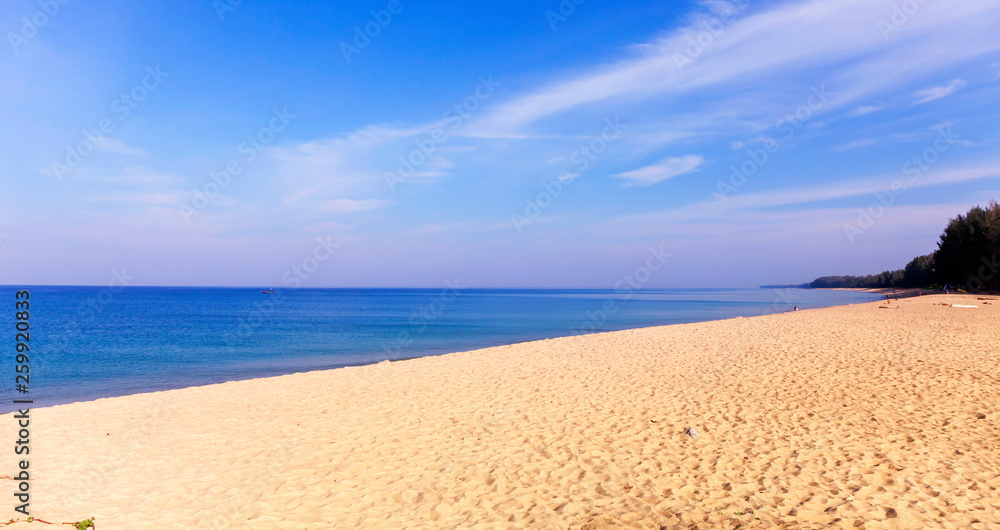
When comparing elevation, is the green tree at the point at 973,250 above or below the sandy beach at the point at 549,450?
above

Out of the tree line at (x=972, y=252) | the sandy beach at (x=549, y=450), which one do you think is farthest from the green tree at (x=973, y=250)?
the sandy beach at (x=549, y=450)

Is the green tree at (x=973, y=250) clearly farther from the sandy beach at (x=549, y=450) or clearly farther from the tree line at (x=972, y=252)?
the sandy beach at (x=549, y=450)

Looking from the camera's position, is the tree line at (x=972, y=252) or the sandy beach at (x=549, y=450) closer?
the sandy beach at (x=549, y=450)

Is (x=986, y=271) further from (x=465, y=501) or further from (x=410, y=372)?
(x=465, y=501)

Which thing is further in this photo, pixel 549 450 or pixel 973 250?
pixel 973 250

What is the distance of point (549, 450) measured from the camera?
24.7 ft

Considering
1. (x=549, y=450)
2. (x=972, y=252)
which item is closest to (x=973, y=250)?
(x=972, y=252)

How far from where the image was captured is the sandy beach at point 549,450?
559 cm

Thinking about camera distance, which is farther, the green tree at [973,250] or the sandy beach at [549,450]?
the green tree at [973,250]

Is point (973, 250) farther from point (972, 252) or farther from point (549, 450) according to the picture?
point (549, 450)

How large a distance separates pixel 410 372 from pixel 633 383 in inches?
248

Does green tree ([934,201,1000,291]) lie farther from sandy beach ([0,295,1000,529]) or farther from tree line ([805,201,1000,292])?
sandy beach ([0,295,1000,529])

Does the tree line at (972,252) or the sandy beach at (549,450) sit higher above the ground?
the tree line at (972,252)

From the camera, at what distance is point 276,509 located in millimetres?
5875
